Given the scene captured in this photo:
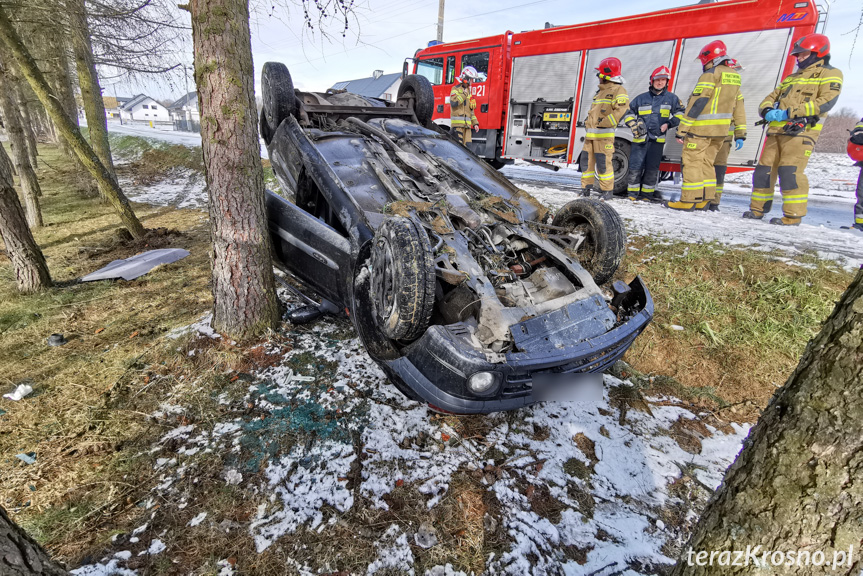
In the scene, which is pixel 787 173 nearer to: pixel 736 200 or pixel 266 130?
pixel 736 200

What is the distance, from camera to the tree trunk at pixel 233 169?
2.68 metres

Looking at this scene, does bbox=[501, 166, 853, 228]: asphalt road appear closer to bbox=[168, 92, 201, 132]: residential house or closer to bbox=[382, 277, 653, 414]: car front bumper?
bbox=[382, 277, 653, 414]: car front bumper

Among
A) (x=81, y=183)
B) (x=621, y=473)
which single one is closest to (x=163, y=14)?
(x=81, y=183)

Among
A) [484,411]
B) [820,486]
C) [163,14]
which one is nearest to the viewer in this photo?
[820,486]

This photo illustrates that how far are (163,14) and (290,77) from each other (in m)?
3.80

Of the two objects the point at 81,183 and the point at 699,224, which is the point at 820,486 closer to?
the point at 699,224

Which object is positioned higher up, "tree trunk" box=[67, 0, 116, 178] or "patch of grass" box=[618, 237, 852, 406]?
"tree trunk" box=[67, 0, 116, 178]

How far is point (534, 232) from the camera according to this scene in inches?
119

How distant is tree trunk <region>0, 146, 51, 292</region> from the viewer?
3922 millimetres

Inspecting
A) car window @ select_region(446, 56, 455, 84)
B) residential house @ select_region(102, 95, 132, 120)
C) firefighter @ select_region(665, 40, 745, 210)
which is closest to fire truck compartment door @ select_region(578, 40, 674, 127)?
firefighter @ select_region(665, 40, 745, 210)

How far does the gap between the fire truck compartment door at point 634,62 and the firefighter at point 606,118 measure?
986 mm

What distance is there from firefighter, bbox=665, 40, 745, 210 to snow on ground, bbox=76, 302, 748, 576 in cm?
475

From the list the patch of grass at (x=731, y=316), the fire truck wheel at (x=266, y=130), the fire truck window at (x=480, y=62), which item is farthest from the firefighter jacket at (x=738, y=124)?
the fire truck wheel at (x=266, y=130)

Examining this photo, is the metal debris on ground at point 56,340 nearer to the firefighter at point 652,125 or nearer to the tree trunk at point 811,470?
the tree trunk at point 811,470
